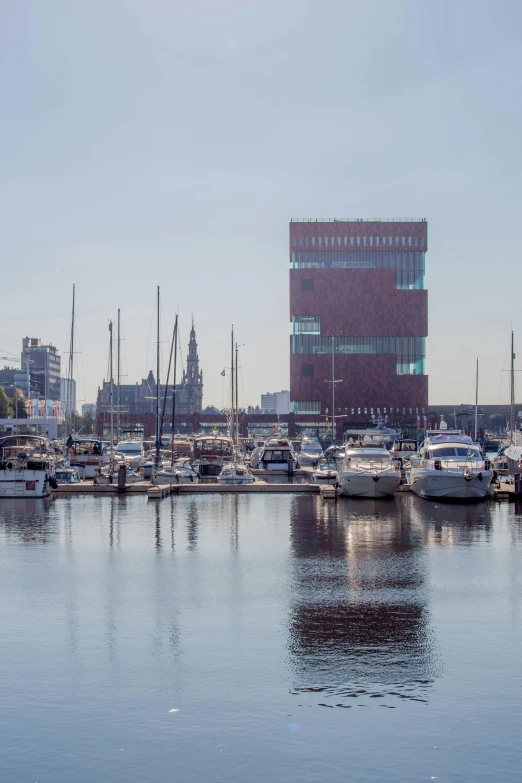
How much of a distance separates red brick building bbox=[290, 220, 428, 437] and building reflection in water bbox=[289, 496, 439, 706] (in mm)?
136514

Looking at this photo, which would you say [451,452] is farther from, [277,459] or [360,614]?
[360,614]

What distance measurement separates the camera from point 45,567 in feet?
112

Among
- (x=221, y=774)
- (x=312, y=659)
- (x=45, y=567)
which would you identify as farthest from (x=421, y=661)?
(x=45, y=567)

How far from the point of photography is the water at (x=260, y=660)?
51.0 feet

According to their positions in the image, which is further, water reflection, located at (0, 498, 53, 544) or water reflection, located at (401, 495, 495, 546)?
water reflection, located at (0, 498, 53, 544)

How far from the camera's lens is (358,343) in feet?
602

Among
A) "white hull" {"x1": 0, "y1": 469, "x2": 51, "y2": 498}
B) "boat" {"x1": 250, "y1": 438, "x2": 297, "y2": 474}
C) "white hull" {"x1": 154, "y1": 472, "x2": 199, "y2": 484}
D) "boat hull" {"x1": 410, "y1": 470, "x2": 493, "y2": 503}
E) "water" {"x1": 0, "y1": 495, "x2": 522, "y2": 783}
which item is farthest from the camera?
"boat" {"x1": 250, "y1": 438, "x2": 297, "y2": 474}

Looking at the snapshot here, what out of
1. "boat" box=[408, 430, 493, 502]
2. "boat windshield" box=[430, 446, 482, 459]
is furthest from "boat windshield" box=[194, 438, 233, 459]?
"boat windshield" box=[430, 446, 482, 459]

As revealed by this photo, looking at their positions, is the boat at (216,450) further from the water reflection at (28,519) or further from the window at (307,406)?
the window at (307,406)

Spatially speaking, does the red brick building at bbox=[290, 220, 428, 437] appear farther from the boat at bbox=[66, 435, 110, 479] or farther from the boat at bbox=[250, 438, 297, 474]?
the boat at bbox=[66, 435, 110, 479]

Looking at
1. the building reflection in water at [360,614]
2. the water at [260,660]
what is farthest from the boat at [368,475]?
the water at [260,660]

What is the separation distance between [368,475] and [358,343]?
412ft

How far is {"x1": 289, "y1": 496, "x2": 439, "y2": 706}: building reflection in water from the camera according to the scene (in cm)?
1930

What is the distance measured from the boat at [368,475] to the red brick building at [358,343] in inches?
4658
